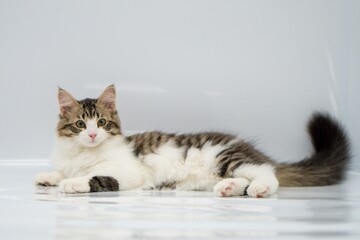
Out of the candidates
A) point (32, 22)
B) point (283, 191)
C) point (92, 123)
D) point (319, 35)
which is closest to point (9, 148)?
point (32, 22)

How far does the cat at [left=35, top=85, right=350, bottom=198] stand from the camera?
2953 millimetres

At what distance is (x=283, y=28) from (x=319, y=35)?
286 mm

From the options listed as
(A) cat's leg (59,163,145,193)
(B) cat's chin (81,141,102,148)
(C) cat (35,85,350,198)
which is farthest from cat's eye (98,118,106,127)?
(A) cat's leg (59,163,145,193)

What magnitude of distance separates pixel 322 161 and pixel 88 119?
144 centimetres

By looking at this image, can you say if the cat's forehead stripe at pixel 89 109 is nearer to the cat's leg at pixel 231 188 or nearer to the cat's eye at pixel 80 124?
the cat's eye at pixel 80 124

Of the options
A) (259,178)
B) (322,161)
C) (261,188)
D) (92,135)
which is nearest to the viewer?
(261,188)

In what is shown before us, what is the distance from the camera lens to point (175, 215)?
6.86 feet

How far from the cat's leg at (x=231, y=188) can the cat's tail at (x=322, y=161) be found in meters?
0.46

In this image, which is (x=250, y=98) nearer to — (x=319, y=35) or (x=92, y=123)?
(x=319, y=35)

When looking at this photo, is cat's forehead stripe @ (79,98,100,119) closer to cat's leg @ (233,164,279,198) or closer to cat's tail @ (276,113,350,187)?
cat's leg @ (233,164,279,198)

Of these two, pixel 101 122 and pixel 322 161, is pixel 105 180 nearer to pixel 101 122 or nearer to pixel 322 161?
pixel 101 122

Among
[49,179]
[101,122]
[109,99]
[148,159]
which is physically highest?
[109,99]

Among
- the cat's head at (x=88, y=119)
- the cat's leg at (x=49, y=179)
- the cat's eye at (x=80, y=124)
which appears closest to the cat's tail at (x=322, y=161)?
the cat's head at (x=88, y=119)

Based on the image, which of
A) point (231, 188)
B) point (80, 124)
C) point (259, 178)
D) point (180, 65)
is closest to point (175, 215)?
point (231, 188)
